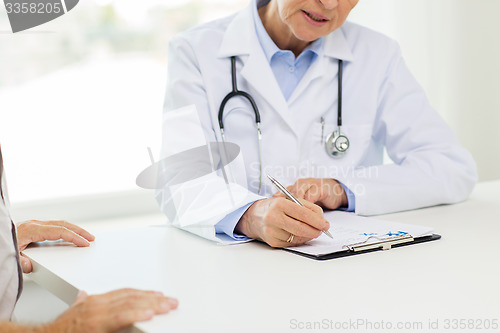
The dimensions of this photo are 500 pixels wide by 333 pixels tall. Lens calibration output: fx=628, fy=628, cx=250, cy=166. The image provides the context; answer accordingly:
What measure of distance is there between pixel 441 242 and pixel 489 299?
33 centimetres

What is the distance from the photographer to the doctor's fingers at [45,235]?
1229 mm

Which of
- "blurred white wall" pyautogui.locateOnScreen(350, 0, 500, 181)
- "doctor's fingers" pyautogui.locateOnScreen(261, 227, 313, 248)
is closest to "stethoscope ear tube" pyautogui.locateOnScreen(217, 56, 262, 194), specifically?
"doctor's fingers" pyautogui.locateOnScreen(261, 227, 313, 248)

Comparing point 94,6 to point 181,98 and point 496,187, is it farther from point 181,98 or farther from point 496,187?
point 496,187

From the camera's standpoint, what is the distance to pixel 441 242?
1143 mm

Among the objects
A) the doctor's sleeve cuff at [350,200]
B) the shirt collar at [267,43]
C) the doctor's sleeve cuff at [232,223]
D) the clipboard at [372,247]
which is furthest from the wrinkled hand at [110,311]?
the shirt collar at [267,43]

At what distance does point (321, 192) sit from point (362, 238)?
0.29 metres

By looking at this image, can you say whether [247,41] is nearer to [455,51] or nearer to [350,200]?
[350,200]

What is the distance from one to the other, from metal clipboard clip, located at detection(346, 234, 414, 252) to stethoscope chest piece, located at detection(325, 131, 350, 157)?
1.74ft

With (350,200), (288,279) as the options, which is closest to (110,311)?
(288,279)

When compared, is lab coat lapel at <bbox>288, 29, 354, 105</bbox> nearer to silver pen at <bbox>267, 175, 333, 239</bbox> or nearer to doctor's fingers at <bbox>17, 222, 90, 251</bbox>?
silver pen at <bbox>267, 175, 333, 239</bbox>

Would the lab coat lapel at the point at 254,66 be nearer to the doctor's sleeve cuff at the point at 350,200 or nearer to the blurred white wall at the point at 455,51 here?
the doctor's sleeve cuff at the point at 350,200

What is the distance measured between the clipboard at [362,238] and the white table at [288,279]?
0.02 meters

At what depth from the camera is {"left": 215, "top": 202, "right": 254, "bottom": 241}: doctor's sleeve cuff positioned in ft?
4.04

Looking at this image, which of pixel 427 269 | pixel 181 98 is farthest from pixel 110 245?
pixel 427 269
